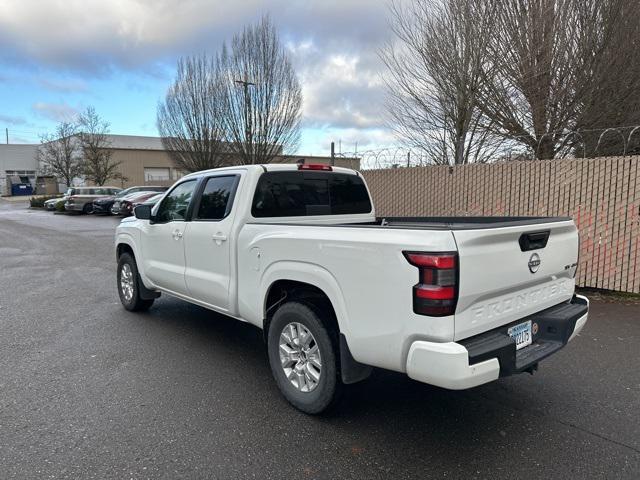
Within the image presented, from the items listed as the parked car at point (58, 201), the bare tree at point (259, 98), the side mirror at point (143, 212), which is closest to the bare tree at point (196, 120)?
the bare tree at point (259, 98)

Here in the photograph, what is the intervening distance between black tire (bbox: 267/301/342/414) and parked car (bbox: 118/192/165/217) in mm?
21704

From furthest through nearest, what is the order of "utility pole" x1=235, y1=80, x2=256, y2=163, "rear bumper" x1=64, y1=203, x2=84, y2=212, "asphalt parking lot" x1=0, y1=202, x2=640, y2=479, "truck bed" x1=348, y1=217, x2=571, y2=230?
"rear bumper" x1=64, y1=203, x2=84, y2=212, "utility pole" x1=235, y1=80, x2=256, y2=163, "truck bed" x1=348, y1=217, x2=571, y2=230, "asphalt parking lot" x1=0, y1=202, x2=640, y2=479

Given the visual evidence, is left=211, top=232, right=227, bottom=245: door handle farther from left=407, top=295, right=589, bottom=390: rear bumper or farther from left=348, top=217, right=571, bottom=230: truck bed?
left=407, top=295, right=589, bottom=390: rear bumper

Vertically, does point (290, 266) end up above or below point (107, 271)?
above

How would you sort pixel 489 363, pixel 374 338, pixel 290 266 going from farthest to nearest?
pixel 290 266 → pixel 374 338 → pixel 489 363

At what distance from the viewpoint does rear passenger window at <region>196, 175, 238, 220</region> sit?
4.30 metres

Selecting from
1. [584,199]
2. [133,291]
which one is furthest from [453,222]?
[133,291]

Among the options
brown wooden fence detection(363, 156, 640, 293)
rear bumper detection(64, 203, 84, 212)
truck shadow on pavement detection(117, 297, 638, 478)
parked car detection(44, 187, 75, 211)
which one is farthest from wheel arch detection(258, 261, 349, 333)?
parked car detection(44, 187, 75, 211)

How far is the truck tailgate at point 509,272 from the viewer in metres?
2.61

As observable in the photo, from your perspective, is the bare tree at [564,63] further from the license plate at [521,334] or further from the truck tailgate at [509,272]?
the license plate at [521,334]

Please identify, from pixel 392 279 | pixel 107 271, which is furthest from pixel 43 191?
pixel 392 279

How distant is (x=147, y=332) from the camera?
532 centimetres

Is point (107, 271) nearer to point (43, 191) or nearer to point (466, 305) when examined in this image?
point (466, 305)

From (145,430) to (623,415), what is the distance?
342cm
